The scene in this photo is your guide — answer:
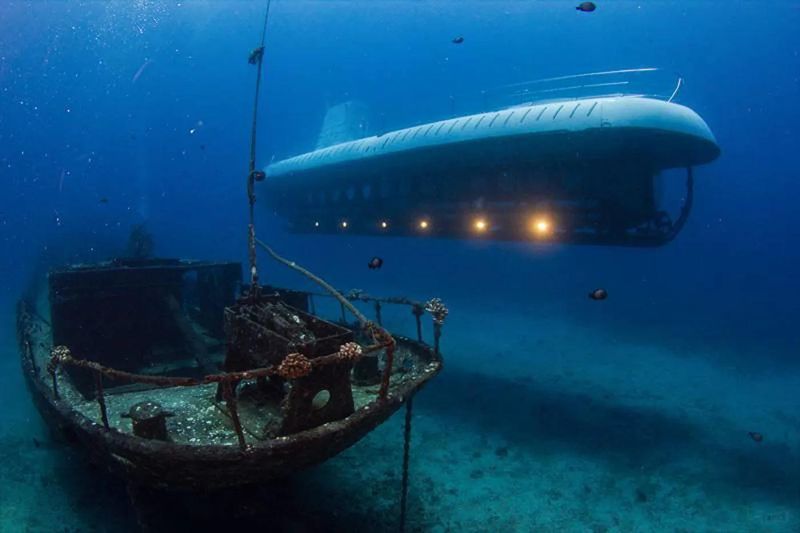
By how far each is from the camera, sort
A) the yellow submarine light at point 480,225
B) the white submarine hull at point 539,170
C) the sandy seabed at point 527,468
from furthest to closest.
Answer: the yellow submarine light at point 480,225 < the white submarine hull at point 539,170 < the sandy seabed at point 527,468

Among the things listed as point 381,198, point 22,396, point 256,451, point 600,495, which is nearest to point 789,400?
point 600,495

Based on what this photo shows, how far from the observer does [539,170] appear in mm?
10906

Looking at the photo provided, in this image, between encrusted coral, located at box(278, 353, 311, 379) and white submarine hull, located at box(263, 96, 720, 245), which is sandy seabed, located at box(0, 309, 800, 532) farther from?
white submarine hull, located at box(263, 96, 720, 245)

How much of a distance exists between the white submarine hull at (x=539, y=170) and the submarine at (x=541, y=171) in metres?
0.03

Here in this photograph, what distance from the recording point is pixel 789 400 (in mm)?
13984

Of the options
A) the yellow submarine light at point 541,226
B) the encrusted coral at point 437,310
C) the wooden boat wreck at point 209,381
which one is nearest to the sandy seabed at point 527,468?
the wooden boat wreck at point 209,381

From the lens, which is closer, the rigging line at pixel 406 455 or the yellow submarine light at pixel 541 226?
the rigging line at pixel 406 455

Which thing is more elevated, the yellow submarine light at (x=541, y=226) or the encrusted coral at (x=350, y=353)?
the yellow submarine light at (x=541, y=226)

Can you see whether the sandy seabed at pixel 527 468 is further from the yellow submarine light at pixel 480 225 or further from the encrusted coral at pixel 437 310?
the yellow submarine light at pixel 480 225

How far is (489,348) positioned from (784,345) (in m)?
19.2

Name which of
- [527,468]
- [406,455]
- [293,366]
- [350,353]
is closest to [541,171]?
[527,468]

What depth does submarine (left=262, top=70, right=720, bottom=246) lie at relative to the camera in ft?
31.9

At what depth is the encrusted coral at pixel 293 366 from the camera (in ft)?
11.3

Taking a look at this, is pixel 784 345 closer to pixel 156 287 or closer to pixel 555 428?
pixel 555 428
